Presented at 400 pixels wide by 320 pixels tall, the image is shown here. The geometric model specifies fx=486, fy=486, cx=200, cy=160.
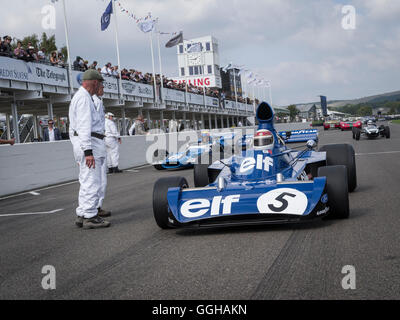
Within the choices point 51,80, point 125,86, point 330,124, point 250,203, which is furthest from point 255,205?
point 330,124

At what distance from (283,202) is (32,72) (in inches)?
618

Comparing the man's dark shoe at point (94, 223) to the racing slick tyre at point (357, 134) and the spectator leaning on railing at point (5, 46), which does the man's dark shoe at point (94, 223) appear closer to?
the spectator leaning on railing at point (5, 46)

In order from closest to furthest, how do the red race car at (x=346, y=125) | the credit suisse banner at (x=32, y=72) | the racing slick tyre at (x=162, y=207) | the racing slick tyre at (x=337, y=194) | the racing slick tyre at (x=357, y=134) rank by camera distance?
the racing slick tyre at (x=337, y=194), the racing slick tyre at (x=162, y=207), the credit suisse banner at (x=32, y=72), the racing slick tyre at (x=357, y=134), the red race car at (x=346, y=125)

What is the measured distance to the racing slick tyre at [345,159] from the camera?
723 cm

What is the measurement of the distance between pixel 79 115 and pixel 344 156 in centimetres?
393

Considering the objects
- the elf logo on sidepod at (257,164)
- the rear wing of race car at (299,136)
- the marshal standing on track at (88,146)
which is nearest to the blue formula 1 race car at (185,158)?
the rear wing of race car at (299,136)

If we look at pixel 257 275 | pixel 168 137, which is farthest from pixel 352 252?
pixel 168 137

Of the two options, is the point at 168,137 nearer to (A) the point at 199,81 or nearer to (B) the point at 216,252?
(B) the point at 216,252

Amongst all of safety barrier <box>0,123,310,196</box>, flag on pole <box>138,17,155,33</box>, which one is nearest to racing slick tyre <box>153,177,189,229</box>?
safety barrier <box>0,123,310,196</box>

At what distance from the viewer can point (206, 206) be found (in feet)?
16.6

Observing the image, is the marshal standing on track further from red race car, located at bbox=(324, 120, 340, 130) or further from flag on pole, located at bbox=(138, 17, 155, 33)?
red race car, located at bbox=(324, 120, 340, 130)

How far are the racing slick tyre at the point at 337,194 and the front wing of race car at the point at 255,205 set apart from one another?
127 millimetres

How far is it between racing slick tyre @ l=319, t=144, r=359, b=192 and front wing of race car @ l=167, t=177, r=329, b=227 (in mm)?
2305
